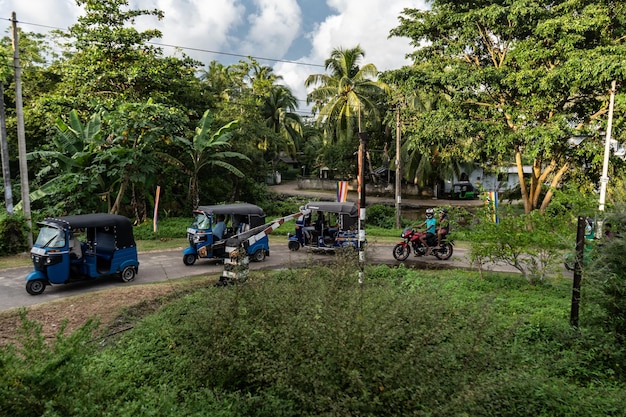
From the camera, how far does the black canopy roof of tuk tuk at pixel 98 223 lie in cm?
1011

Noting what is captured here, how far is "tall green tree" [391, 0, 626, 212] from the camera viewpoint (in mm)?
15039

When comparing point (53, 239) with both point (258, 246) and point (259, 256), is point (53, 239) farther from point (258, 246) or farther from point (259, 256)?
point (259, 256)

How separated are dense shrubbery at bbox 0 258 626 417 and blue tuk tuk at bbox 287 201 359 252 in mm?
7193

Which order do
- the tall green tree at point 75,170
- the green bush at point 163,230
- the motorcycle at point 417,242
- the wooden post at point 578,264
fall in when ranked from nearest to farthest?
the wooden post at point 578,264, the motorcycle at point 417,242, the tall green tree at point 75,170, the green bush at point 163,230

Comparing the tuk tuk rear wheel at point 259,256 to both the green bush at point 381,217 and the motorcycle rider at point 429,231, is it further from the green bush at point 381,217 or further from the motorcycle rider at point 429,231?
the green bush at point 381,217

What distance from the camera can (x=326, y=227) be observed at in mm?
15070

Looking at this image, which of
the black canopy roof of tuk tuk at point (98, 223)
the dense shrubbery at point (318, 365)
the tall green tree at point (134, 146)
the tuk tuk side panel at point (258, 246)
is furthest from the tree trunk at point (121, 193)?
the dense shrubbery at point (318, 365)

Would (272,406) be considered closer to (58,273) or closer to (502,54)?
(58,273)

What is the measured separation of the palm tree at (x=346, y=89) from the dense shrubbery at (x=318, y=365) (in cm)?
2258

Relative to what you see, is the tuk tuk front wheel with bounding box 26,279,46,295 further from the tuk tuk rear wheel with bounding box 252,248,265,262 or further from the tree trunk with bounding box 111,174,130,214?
the tree trunk with bounding box 111,174,130,214

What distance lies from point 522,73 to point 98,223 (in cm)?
1563

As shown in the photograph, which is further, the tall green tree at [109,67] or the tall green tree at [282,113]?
the tall green tree at [282,113]

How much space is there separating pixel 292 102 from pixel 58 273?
32.1 metres

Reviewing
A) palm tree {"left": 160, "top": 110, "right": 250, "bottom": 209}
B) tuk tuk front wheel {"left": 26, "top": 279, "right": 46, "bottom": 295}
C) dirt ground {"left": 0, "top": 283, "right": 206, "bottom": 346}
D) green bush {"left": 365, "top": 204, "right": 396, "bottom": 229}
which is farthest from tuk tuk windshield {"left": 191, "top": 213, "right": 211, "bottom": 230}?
green bush {"left": 365, "top": 204, "right": 396, "bottom": 229}
